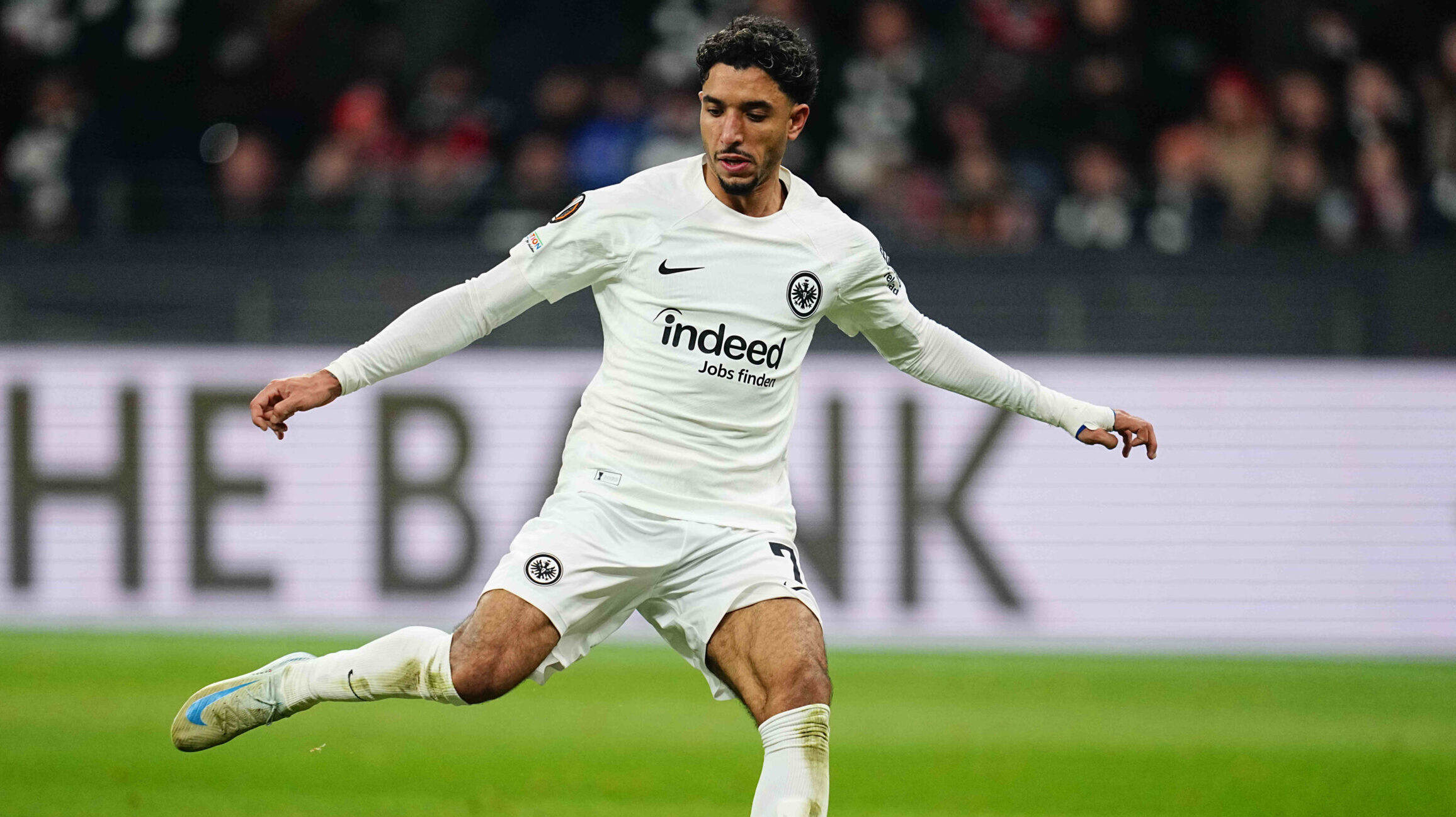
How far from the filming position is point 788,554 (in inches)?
170

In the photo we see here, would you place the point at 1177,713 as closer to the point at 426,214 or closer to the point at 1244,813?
the point at 1244,813

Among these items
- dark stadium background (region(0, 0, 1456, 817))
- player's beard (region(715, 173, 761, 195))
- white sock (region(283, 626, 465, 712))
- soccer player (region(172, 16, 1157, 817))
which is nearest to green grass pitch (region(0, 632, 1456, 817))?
dark stadium background (region(0, 0, 1456, 817))

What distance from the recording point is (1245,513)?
941cm

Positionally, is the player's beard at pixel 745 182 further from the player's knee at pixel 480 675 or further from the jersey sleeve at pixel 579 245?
the player's knee at pixel 480 675

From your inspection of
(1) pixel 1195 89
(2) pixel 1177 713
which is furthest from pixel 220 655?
(1) pixel 1195 89

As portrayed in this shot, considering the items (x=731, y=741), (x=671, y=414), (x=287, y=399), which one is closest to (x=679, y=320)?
(x=671, y=414)

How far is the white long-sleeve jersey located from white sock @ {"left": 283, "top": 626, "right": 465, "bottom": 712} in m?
0.58

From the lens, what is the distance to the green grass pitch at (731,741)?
581 cm

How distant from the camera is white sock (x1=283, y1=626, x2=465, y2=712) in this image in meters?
Answer: 4.08

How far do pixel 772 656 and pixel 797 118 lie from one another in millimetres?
1385

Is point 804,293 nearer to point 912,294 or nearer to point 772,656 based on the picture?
point 772,656

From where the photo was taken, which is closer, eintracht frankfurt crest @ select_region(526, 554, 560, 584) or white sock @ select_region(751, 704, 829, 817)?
white sock @ select_region(751, 704, 829, 817)

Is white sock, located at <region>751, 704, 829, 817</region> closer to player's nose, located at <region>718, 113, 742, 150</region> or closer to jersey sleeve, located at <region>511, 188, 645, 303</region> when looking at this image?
jersey sleeve, located at <region>511, 188, 645, 303</region>

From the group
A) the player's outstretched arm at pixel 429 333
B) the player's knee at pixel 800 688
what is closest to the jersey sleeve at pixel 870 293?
the player's outstretched arm at pixel 429 333
